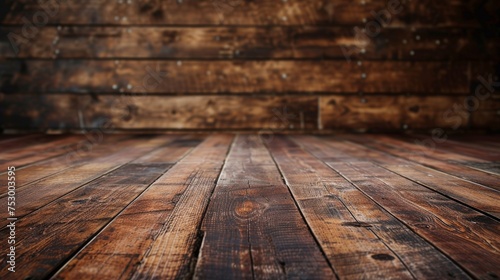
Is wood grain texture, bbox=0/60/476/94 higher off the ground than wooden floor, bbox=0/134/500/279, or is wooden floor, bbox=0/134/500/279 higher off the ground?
wood grain texture, bbox=0/60/476/94

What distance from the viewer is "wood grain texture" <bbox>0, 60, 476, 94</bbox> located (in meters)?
2.63

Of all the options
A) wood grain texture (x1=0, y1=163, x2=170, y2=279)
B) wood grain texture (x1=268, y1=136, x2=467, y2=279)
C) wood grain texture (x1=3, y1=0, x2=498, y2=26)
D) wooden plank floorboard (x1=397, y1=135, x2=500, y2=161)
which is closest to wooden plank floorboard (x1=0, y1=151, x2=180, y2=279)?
wood grain texture (x1=0, y1=163, x2=170, y2=279)

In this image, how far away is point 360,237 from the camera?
2.19 feet

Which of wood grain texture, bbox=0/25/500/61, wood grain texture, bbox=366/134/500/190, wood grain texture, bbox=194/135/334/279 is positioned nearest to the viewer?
wood grain texture, bbox=194/135/334/279

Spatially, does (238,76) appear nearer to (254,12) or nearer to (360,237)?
(254,12)

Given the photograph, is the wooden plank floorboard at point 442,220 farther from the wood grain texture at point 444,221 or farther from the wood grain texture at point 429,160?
the wood grain texture at point 429,160

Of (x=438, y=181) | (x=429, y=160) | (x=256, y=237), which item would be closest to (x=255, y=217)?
(x=256, y=237)

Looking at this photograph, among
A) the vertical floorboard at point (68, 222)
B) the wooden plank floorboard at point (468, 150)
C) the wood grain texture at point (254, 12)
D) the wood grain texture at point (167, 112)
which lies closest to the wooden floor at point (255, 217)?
the vertical floorboard at point (68, 222)

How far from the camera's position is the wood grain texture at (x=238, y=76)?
2629 mm

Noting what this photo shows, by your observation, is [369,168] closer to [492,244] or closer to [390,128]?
[492,244]

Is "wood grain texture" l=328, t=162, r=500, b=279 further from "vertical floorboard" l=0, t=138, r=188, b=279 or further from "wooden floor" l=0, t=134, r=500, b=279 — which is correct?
"vertical floorboard" l=0, t=138, r=188, b=279

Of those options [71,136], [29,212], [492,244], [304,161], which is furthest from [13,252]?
[71,136]

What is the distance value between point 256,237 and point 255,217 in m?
0.11

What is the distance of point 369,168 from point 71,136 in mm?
1924
